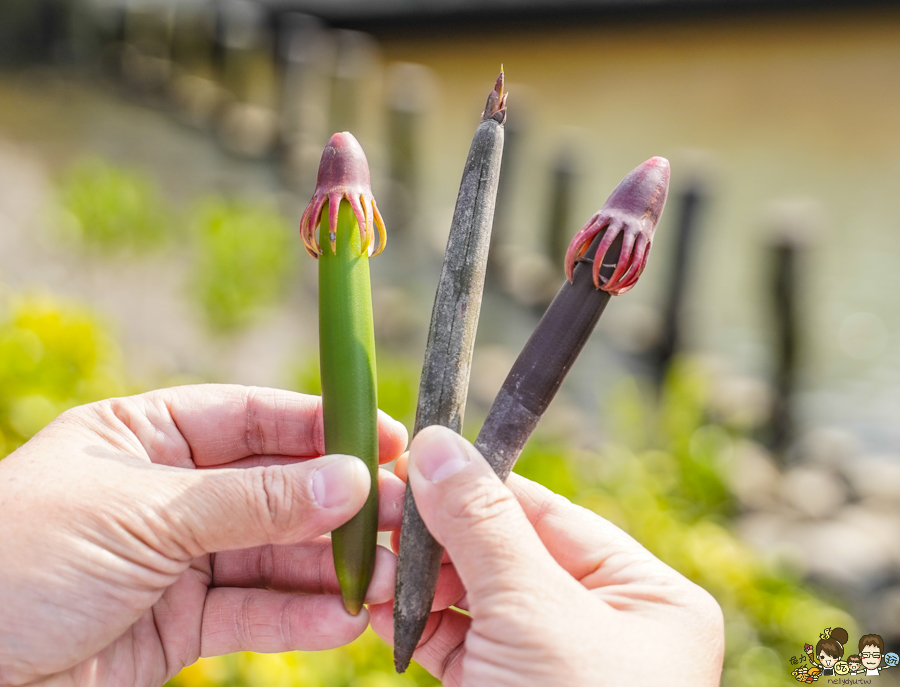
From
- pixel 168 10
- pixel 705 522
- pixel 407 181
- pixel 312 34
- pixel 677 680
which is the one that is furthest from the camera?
pixel 168 10

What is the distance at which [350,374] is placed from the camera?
1.75 m

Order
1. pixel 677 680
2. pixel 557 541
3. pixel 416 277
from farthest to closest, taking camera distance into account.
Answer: pixel 416 277
pixel 557 541
pixel 677 680

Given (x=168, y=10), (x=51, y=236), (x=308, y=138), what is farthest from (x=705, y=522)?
(x=168, y=10)

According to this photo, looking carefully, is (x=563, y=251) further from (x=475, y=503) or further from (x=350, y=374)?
(x=475, y=503)

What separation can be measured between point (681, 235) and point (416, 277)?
201 cm

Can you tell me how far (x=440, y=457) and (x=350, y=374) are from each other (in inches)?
11.0

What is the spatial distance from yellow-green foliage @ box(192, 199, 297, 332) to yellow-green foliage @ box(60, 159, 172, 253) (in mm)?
364

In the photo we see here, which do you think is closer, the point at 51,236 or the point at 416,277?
the point at 51,236

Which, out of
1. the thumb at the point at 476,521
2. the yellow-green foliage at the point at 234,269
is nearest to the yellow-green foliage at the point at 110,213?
the yellow-green foliage at the point at 234,269

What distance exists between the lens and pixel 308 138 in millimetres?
7574

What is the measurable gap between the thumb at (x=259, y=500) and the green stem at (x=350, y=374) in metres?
0.07

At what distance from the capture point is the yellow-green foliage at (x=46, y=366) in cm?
322

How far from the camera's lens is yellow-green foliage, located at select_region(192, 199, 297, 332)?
459 cm

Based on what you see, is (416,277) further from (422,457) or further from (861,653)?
(422,457)
